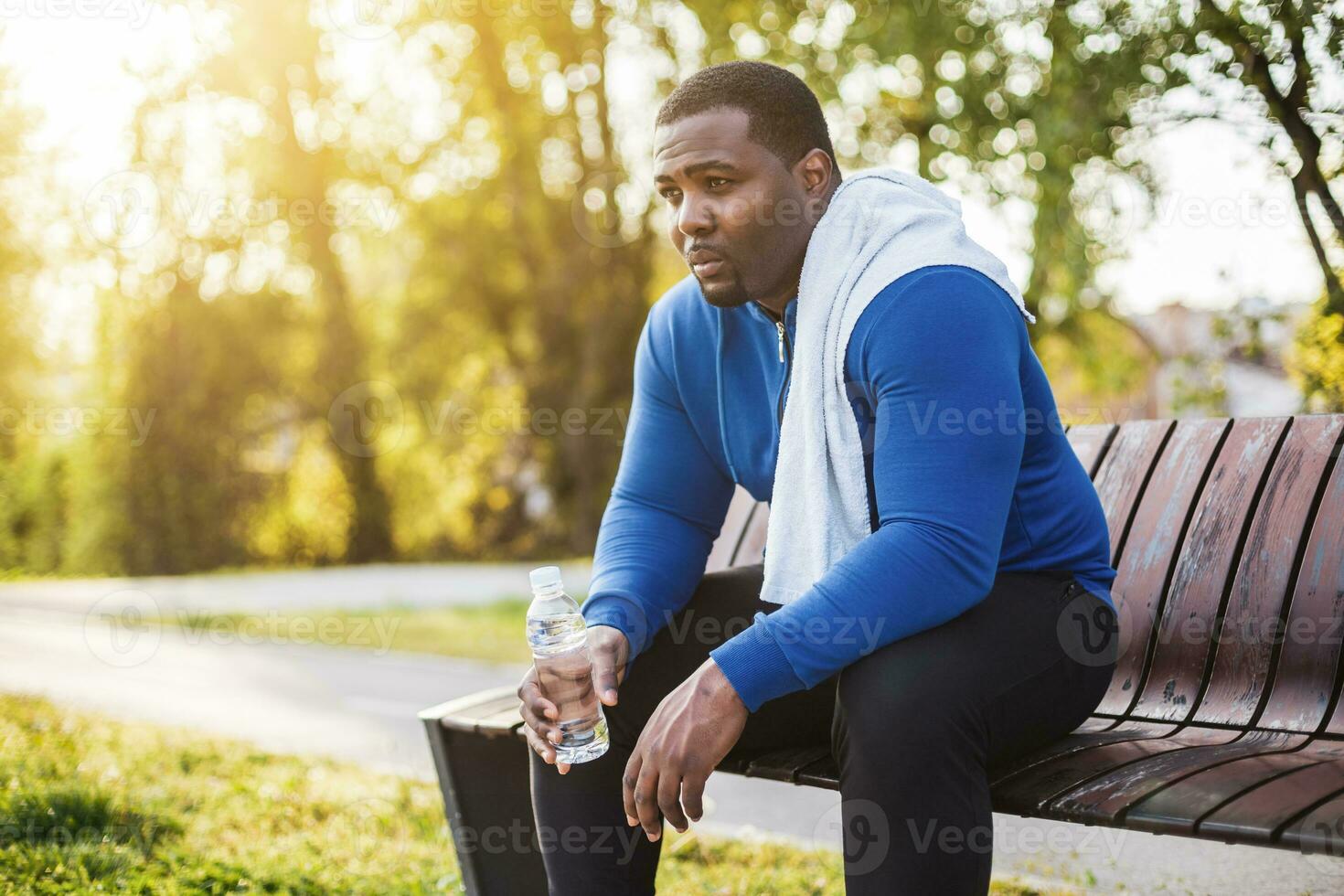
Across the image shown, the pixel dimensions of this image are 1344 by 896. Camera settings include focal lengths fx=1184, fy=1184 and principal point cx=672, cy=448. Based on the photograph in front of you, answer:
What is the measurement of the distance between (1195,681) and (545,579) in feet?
4.61

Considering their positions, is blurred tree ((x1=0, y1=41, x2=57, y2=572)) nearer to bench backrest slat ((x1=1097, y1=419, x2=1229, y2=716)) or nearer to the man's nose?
the man's nose

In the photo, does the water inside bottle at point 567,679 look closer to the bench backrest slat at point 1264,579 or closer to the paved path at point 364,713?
the bench backrest slat at point 1264,579

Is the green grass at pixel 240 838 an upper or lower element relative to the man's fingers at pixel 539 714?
lower

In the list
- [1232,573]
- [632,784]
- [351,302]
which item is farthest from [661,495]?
[351,302]

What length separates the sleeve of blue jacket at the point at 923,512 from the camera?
1.90m

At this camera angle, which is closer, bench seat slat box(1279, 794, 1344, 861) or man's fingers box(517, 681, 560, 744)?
bench seat slat box(1279, 794, 1344, 861)

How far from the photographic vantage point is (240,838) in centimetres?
347

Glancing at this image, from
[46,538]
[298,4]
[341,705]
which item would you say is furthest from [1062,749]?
[46,538]

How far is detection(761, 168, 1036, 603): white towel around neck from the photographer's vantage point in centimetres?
213

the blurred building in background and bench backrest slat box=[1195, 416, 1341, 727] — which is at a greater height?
the blurred building in background

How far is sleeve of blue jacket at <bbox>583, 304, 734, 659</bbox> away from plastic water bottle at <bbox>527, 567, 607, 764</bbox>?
233mm

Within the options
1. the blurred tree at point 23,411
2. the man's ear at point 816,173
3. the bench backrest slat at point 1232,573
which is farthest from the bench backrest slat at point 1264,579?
the blurred tree at point 23,411

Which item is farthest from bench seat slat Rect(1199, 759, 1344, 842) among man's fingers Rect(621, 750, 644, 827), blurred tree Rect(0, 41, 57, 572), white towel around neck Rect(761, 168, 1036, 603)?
blurred tree Rect(0, 41, 57, 572)

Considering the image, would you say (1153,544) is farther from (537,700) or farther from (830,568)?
(537,700)
